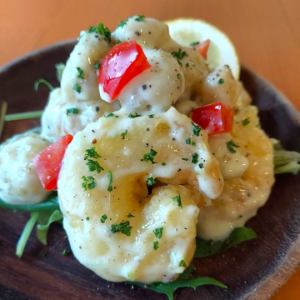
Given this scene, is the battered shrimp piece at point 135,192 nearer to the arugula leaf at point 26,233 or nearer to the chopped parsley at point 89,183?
the chopped parsley at point 89,183

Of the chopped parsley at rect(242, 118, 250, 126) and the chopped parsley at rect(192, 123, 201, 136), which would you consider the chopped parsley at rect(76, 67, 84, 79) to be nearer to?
the chopped parsley at rect(192, 123, 201, 136)

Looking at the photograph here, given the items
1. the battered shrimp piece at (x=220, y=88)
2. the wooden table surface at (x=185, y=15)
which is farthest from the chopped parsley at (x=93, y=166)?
the wooden table surface at (x=185, y=15)

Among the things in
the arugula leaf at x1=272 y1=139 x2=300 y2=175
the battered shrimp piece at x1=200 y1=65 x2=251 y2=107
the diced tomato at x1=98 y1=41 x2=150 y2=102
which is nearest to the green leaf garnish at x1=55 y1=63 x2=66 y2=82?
the diced tomato at x1=98 y1=41 x2=150 y2=102

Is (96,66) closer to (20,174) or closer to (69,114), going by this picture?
(69,114)

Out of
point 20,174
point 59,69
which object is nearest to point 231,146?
point 20,174

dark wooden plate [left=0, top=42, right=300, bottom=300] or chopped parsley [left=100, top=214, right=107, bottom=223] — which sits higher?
chopped parsley [left=100, top=214, right=107, bottom=223]
